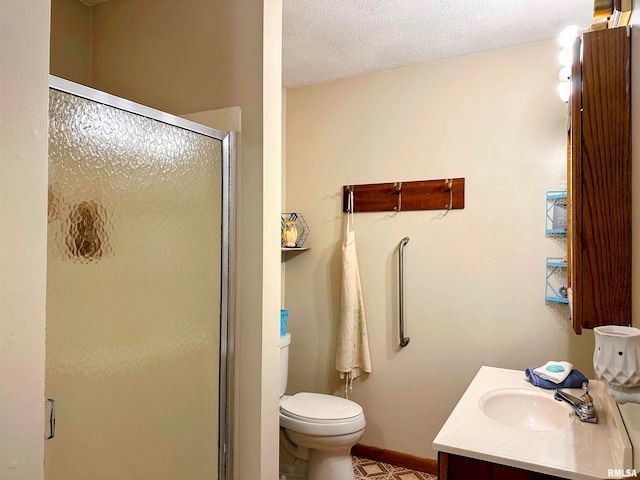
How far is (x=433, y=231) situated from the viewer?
261cm

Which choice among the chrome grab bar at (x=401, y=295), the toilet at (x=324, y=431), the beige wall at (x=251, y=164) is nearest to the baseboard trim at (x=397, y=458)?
the toilet at (x=324, y=431)

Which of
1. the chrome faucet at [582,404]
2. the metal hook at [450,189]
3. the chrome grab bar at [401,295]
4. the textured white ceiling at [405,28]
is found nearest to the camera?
the chrome faucet at [582,404]

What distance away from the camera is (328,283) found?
2.89 meters

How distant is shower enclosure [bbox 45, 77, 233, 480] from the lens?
1109 millimetres

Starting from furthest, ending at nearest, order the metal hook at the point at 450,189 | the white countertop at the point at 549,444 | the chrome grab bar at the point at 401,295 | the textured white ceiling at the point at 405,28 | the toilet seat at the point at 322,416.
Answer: the chrome grab bar at the point at 401,295 → the metal hook at the point at 450,189 → the toilet seat at the point at 322,416 → the textured white ceiling at the point at 405,28 → the white countertop at the point at 549,444

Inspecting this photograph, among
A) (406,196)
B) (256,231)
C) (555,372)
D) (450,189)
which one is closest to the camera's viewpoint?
(256,231)

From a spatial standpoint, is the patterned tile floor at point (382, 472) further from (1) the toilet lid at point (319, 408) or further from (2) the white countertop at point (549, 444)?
(2) the white countertop at point (549, 444)

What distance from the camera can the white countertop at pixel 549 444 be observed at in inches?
48.2

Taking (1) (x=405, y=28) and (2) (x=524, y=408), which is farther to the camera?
(1) (x=405, y=28)

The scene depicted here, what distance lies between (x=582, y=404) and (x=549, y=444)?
33 cm

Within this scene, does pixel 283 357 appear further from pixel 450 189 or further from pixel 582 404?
pixel 582 404

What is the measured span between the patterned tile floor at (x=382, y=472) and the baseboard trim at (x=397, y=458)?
0.07 feet

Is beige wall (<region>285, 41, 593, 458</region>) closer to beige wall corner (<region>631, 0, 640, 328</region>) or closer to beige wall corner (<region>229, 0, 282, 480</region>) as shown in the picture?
beige wall corner (<region>229, 0, 282, 480</region>)

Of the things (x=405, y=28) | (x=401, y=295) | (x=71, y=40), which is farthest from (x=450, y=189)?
(x=71, y=40)
